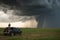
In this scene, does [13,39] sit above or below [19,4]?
below

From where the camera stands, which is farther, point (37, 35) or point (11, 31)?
point (11, 31)

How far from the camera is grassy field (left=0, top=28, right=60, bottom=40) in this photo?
6.86 meters

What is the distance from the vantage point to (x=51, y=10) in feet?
25.1

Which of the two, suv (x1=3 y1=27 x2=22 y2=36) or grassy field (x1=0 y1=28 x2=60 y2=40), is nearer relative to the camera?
grassy field (x1=0 y1=28 x2=60 y2=40)

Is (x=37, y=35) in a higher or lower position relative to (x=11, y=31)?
lower

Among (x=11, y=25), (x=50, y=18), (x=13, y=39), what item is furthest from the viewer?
(x=50, y=18)

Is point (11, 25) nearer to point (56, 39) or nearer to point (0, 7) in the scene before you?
point (0, 7)

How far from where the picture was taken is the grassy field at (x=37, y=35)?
6.86 meters

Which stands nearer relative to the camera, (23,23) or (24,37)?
(24,37)

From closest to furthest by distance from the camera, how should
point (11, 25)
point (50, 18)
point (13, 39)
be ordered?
point (13, 39)
point (11, 25)
point (50, 18)

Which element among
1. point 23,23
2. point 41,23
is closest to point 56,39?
point 41,23

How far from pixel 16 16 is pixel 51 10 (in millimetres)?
1683

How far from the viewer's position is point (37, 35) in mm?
7051

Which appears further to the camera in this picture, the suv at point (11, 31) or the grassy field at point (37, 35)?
the suv at point (11, 31)
